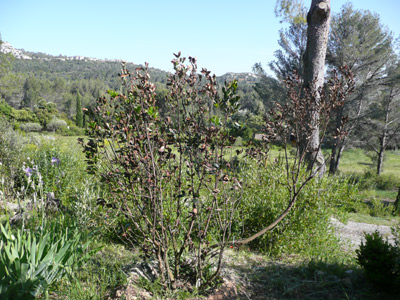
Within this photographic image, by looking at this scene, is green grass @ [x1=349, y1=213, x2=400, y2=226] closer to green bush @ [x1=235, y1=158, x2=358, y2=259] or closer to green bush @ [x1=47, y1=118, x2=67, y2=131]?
green bush @ [x1=235, y1=158, x2=358, y2=259]

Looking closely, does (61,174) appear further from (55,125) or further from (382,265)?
(55,125)

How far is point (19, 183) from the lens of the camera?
650cm

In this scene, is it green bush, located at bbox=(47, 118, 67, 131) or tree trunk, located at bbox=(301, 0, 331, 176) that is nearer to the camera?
tree trunk, located at bbox=(301, 0, 331, 176)

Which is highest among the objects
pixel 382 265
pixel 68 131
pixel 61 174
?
pixel 382 265

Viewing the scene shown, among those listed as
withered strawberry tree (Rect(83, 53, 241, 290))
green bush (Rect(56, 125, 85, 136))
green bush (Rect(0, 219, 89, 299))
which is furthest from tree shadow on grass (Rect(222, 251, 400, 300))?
green bush (Rect(56, 125, 85, 136))

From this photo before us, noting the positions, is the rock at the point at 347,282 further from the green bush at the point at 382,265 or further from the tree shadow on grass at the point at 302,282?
Answer: the green bush at the point at 382,265

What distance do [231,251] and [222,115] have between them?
195 cm

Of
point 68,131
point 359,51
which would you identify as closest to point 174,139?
point 359,51

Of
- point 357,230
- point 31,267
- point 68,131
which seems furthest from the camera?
point 68,131

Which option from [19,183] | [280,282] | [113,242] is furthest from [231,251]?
[19,183]

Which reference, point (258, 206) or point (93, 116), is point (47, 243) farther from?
point (258, 206)

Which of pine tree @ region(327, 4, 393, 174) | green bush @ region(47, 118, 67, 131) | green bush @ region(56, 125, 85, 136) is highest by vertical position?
pine tree @ region(327, 4, 393, 174)

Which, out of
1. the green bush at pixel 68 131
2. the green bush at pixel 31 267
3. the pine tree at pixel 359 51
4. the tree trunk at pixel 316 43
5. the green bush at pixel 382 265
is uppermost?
the pine tree at pixel 359 51

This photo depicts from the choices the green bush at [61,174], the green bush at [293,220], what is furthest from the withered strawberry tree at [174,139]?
the green bush at [61,174]
